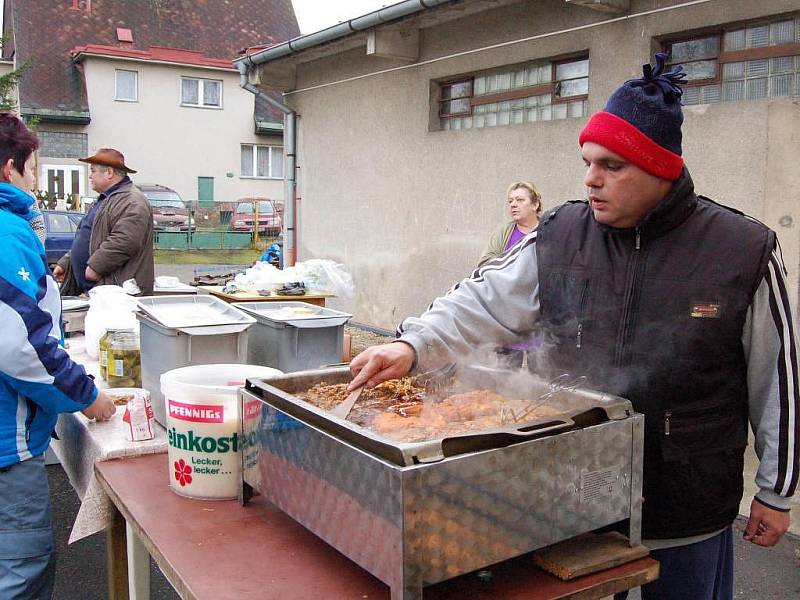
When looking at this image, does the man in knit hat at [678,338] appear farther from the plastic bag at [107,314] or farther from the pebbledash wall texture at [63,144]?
the pebbledash wall texture at [63,144]

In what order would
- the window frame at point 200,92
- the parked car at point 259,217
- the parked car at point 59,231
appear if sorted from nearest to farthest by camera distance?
1. the parked car at point 59,231
2. the parked car at point 259,217
3. the window frame at point 200,92

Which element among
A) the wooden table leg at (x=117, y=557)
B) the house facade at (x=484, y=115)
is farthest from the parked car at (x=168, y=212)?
the wooden table leg at (x=117, y=557)

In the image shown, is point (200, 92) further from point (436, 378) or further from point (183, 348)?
point (436, 378)

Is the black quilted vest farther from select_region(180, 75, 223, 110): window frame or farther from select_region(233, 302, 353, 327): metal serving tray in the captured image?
select_region(180, 75, 223, 110): window frame

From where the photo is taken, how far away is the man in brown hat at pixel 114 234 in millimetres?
5426

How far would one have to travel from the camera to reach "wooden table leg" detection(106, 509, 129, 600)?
2584mm

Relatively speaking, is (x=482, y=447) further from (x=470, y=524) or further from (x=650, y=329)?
(x=650, y=329)

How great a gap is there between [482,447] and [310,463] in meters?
0.42

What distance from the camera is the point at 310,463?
5.54 ft

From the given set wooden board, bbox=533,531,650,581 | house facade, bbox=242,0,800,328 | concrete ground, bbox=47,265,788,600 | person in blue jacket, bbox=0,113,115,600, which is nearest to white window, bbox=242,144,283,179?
house facade, bbox=242,0,800,328

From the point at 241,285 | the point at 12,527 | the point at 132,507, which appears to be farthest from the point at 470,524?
the point at 241,285

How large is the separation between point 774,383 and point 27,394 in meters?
2.28

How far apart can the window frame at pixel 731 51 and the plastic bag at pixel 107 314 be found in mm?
3963

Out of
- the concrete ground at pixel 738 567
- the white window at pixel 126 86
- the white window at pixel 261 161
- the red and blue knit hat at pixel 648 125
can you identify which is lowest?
the concrete ground at pixel 738 567
